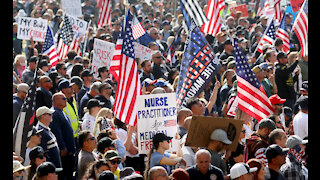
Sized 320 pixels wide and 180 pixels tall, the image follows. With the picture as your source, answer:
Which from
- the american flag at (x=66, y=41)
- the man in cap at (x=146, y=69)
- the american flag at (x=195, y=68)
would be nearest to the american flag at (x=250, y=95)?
the american flag at (x=195, y=68)

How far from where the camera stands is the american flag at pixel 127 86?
1079cm

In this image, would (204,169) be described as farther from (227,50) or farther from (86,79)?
(227,50)

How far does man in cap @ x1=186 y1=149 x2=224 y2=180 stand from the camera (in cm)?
820

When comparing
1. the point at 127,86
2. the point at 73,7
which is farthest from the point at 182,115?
the point at 73,7

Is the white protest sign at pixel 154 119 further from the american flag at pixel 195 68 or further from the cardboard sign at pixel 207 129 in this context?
the american flag at pixel 195 68

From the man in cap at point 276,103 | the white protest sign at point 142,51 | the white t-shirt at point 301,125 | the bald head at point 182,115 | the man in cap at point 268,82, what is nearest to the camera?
the bald head at point 182,115

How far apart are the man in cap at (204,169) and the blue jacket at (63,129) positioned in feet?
10.3

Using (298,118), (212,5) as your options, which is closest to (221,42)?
(212,5)

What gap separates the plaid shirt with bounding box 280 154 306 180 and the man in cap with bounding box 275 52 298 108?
6628mm

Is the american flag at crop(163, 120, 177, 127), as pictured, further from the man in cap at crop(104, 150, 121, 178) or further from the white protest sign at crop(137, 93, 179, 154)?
the man in cap at crop(104, 150, 121, 178)

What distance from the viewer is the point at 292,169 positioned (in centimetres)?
873

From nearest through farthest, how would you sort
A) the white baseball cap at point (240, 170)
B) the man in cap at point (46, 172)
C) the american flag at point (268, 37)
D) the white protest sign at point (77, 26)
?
the man in cap at point (46, 172), the white baseball cap at point (240, 170), the american flag at point (268, 37), the white protest sign at point (77, 26)

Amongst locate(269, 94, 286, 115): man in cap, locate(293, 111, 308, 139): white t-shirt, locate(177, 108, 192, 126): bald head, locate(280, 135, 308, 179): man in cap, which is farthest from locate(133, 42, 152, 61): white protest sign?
locate(280, 135, 308, 179): man in cap
